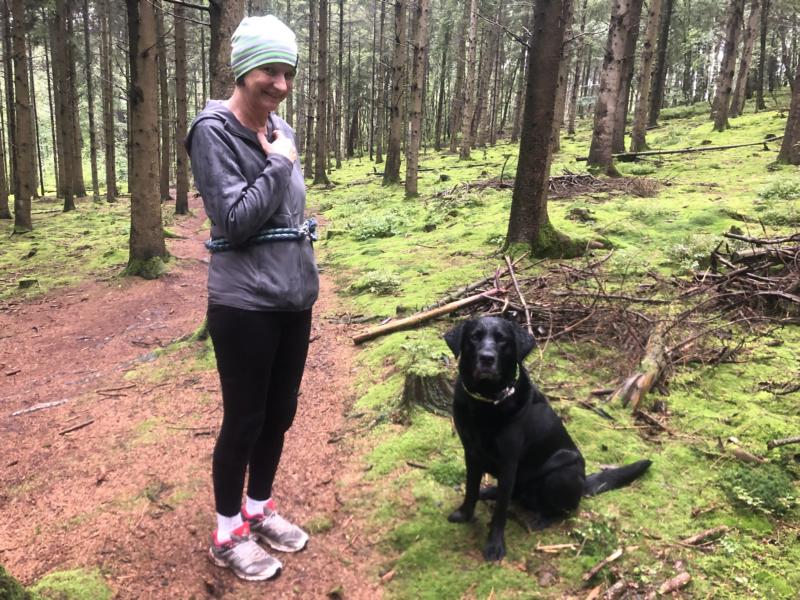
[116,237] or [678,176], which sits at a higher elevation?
[678,176]

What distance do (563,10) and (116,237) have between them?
13.7m

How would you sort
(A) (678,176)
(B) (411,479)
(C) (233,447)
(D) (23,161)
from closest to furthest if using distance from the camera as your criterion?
1. (C) (233,447)
2. (B) (411,479)
3. (A) (678,176)
4. (D) (23,161)

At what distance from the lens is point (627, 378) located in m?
4.30

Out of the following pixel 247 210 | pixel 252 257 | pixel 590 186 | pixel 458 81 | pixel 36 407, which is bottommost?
pixel 36 407

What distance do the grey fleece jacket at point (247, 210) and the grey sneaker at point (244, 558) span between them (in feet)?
4.62

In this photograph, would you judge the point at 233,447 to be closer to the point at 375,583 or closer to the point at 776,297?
the point at 375,583

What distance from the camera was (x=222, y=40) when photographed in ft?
22.7

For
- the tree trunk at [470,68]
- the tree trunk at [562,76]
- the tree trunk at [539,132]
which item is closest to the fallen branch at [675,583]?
the tree trunk at [539,132]

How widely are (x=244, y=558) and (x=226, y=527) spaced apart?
20 cm

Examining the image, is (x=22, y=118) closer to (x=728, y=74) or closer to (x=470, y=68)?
(x=470, y=68)

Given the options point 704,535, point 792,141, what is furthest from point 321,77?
point 704,535

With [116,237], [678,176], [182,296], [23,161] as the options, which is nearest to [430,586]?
[182,296]

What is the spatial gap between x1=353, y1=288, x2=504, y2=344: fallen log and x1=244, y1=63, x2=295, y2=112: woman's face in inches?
144

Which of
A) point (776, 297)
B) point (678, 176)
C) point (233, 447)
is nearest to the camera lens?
point (233, 447)
